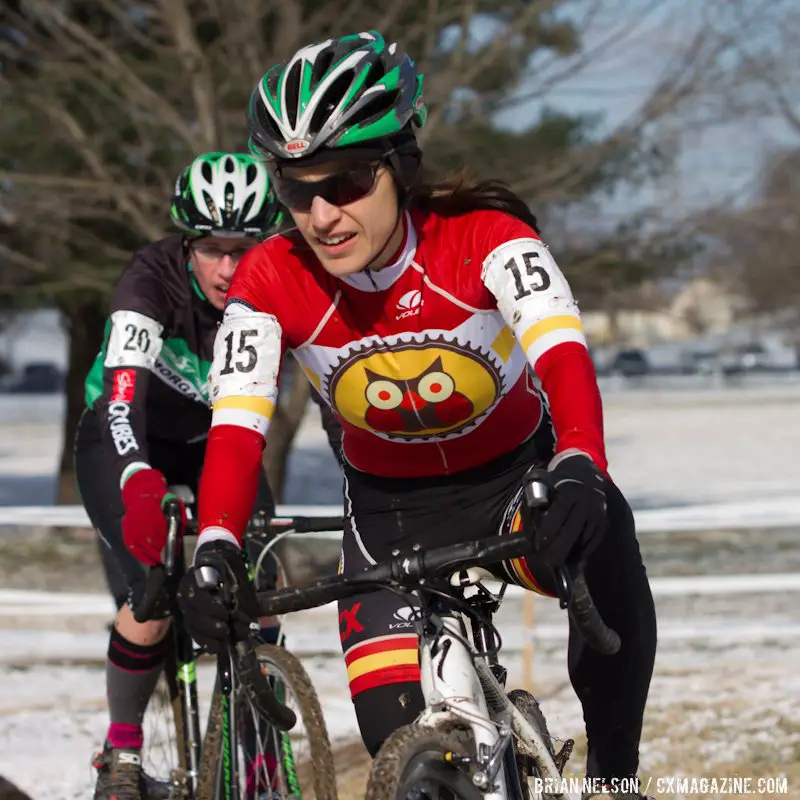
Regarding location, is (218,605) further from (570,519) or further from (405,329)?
(405,329)

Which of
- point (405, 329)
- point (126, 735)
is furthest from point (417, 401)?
point (126, 735)

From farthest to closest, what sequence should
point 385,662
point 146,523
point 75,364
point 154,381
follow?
1. point 75,364
2. point 154,381
3. point 146,523
4. point 385,662

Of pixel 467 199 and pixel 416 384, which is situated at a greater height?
pixel 467 199

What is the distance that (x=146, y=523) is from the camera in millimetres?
3947

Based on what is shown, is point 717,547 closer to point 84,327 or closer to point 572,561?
point 84,327

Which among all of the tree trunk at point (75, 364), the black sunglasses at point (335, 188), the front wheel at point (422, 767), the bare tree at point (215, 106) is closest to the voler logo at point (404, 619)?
the front wheel at point (422, 767)

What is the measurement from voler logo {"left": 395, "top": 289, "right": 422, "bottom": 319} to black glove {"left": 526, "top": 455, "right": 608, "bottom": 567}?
795 mm

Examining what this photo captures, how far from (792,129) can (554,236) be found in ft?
6.63

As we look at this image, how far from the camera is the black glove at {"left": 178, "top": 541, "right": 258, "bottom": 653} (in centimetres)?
270

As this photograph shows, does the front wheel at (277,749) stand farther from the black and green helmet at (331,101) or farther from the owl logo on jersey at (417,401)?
the black and green helmet at (331,101)

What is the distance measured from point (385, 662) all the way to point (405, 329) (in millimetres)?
780

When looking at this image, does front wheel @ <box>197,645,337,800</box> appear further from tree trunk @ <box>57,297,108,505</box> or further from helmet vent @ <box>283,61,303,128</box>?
tree trunk @ <box>57,297,108,505</box>

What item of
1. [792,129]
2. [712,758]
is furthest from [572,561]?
Result: [792,129]

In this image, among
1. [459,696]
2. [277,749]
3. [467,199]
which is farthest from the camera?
[277,749]
